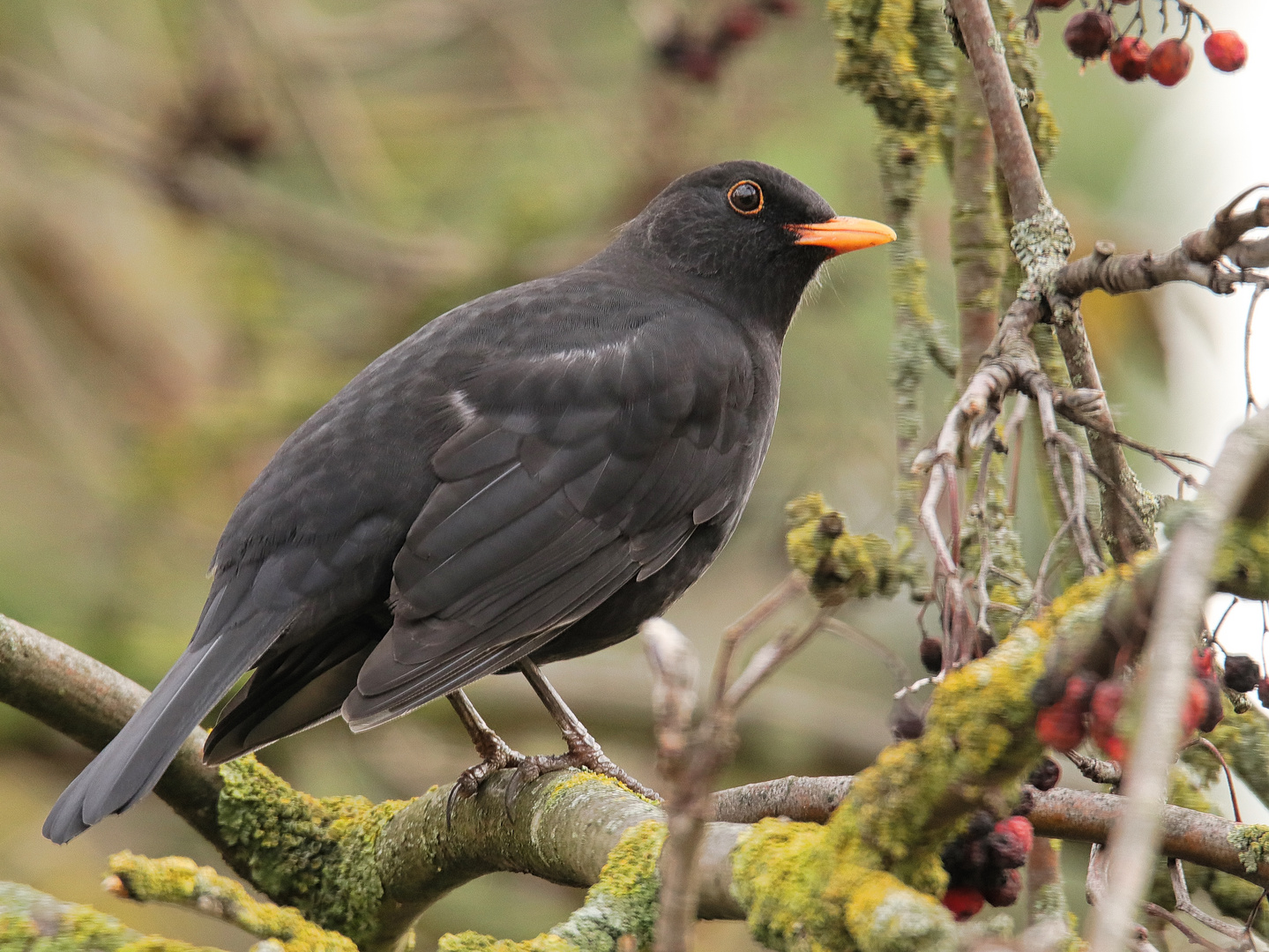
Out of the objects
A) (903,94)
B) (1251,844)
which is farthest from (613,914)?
(903,94)

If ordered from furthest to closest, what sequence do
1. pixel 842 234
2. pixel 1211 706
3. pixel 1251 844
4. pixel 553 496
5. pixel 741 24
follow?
1. pixel 741 24
2. pixel 842 234
3. pixel 553 496
4. pixel 1251 844
5. pixel 1211 706

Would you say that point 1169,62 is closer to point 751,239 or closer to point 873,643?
point 751,239

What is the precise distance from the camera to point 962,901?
2.03 metres

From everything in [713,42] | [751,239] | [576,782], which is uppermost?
[713,42]

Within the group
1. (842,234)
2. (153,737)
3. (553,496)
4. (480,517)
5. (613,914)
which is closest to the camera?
(613,914)

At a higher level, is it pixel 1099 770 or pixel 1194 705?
pixel 1099 770

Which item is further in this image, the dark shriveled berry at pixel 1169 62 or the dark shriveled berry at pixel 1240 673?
the dark shriveled berry at pixel 1169 62

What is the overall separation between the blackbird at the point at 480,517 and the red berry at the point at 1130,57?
107 cm

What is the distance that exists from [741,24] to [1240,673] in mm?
3511

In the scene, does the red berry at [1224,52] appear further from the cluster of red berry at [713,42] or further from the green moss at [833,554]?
the cluster of red berry at [713,42]

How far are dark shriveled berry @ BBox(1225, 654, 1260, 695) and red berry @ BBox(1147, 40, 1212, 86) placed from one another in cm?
153

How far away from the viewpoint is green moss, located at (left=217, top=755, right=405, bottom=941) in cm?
328

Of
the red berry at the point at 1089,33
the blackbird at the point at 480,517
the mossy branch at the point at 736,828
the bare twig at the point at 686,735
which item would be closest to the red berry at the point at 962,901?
the mossy branch at the point at 736,828

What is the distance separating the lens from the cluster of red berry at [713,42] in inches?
203
